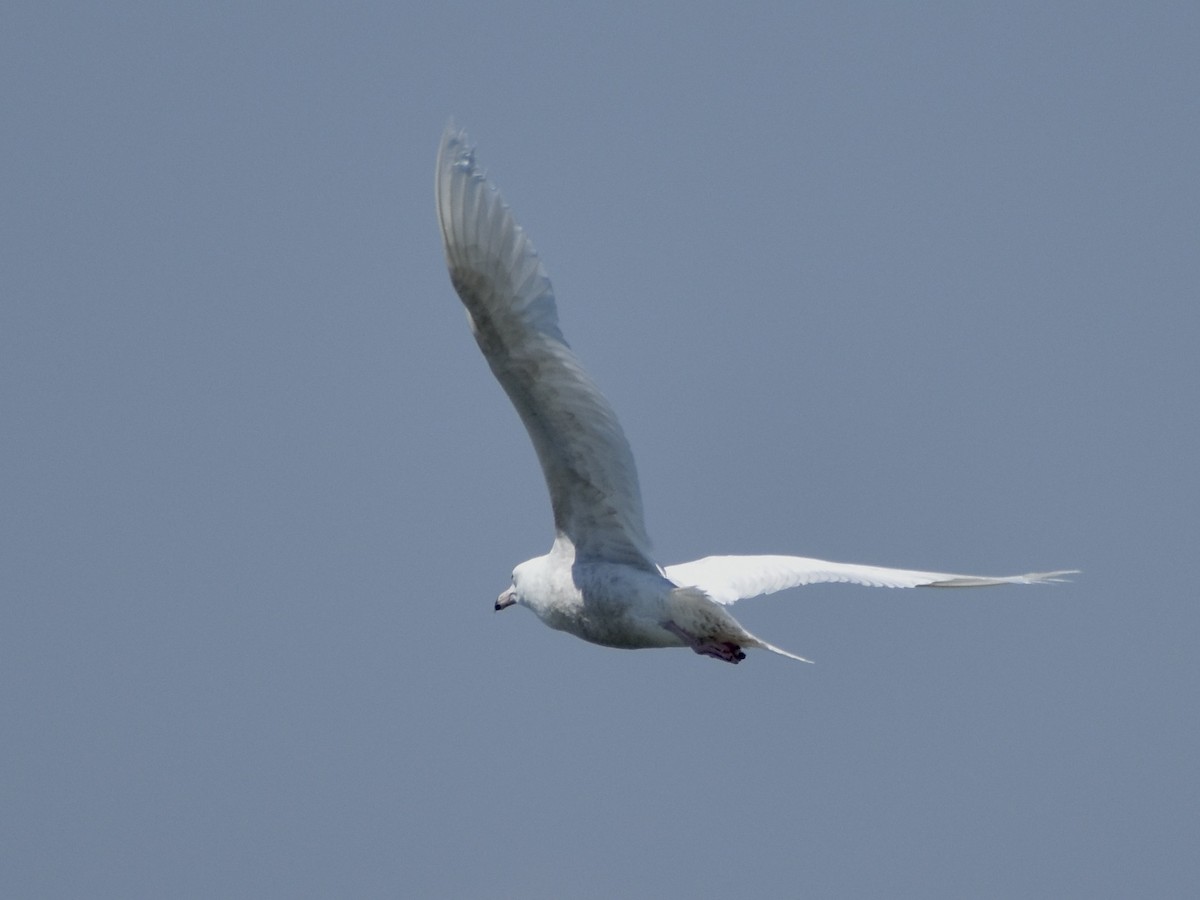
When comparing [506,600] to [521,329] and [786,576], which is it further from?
[521,329]

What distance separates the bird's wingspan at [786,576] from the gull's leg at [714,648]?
1.03 metres

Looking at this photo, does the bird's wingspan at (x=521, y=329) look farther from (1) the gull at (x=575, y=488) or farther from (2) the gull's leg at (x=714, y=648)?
(2) the gull's leg at (x=714, y=648)

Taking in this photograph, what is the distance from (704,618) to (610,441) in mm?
1475

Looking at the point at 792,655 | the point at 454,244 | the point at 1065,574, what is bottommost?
the point at 792,655

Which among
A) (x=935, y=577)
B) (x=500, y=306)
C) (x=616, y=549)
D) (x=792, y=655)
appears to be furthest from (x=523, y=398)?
(x=935, y=577)

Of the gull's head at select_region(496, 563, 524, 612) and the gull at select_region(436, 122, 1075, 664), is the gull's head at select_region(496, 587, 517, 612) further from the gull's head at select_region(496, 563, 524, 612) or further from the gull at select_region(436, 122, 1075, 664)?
the gull at select_region(436, 122, 1075, 664)

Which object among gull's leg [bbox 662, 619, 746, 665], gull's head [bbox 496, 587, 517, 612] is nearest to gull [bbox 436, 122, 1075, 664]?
gull's leg [bbox 662, 619, 746, 665]

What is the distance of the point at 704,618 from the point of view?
46.1ft

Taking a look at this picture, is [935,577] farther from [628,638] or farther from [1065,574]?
[628,638]

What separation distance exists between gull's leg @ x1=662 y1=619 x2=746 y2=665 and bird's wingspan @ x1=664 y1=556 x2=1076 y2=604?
1.03 metres

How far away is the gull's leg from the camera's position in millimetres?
14125

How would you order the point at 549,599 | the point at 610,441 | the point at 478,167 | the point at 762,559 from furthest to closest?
1. the point at 762,559
2. the point at 549,599
3. the point at 610,441
4. the point at 478,167

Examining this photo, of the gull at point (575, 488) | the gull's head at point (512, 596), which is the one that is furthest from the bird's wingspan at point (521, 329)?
the gull's head at point (512, 596)

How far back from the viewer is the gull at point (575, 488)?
13.4 metres
